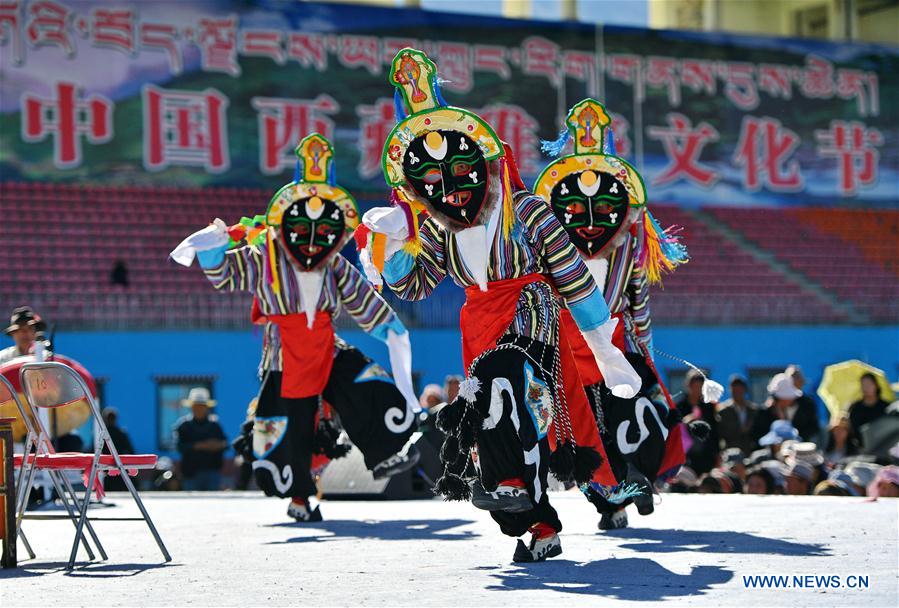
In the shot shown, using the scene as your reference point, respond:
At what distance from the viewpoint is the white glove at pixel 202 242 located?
27.0 ft

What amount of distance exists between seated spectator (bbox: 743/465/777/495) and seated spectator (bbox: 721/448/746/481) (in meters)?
0.34

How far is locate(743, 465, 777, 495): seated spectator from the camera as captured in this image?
10.9m

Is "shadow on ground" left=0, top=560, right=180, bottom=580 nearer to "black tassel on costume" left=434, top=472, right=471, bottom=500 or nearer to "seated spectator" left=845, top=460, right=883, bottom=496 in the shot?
"black tassel on costume" left=434, top=472, right=471, bottom=500

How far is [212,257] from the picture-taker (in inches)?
334

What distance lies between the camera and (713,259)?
2459 cm

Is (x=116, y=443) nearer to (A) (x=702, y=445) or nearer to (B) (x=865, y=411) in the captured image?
(A) (x=702, y=445)

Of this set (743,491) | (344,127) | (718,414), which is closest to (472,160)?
(743,491)

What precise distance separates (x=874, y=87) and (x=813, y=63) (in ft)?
3.92

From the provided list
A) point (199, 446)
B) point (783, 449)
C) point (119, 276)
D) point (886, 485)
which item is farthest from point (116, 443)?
point (119, 276)

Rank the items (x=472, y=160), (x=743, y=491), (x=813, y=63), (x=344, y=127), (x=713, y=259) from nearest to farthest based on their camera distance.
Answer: (x=472, y=160) < (x=743, y=491) < (x=344, y=127) < (x=713, y=259) < (x=813, y=63)

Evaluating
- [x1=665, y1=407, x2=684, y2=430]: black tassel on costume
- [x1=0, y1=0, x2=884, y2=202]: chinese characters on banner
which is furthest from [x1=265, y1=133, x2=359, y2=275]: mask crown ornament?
[x1=0, y1=0, x2=884, y2=202]: chinese characters on banner

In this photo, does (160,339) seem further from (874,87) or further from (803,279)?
(874,87)

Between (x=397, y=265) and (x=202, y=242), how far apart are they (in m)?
2.44

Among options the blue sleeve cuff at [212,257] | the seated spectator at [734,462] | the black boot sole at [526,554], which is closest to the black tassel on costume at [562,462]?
the black boot sole at [526,554]
